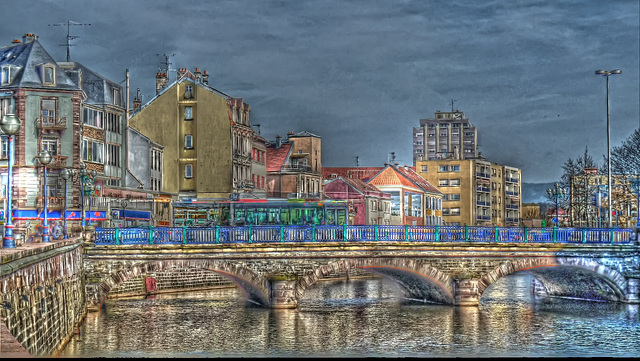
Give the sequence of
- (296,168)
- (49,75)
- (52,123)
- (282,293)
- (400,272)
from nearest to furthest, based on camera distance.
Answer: (282,293) → (400,272) → (52,123) → (49,75) → (296,168)

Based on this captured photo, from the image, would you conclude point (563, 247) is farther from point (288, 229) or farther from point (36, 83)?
point (36, 83)

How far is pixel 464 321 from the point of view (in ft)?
198

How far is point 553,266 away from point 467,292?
19.4ft

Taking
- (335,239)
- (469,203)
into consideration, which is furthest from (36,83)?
(469,203)

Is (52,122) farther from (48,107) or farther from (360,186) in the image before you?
(360,186)

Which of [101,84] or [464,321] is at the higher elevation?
[101,84]

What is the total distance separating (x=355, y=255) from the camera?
208 ft

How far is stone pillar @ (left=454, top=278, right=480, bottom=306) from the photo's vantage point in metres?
64.9

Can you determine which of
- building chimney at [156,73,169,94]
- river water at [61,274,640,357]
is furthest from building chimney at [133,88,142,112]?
river water at [61,274,640,357]

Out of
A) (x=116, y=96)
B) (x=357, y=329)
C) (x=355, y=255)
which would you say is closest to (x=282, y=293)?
(x=355, y=255)

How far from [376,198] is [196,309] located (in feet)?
235

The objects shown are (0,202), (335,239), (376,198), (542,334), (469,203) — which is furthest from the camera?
(469,203)

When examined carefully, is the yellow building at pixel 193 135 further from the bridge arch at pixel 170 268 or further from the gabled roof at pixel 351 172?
the gabled roof at pixel 351 172

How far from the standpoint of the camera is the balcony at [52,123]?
286 feet
